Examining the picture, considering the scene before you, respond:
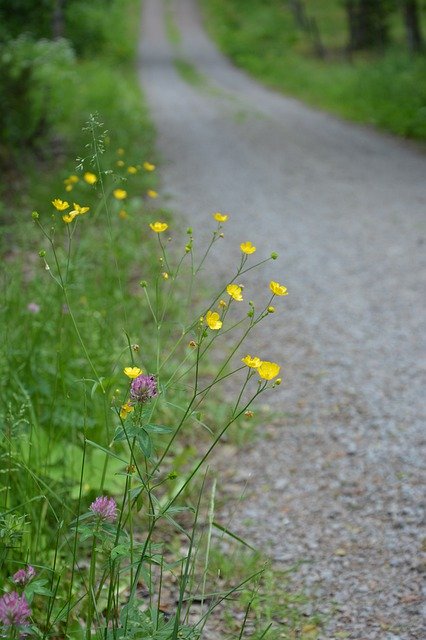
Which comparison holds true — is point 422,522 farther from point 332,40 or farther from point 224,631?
point 332,40

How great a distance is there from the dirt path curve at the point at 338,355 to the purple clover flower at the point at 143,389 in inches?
38.9

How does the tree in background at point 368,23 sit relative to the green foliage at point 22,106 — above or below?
above

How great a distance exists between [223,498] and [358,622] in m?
0.79

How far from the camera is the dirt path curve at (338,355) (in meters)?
2.22

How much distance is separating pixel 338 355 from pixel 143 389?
2549mm

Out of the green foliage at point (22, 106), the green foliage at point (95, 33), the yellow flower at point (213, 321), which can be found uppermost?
the green foliage at point (95, 33)

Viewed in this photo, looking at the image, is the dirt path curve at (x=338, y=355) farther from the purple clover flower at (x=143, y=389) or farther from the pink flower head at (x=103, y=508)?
the purple clover flower at (x=143, y=389)

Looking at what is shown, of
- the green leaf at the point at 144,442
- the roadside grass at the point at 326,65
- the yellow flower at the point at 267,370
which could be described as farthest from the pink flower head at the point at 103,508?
the roadside grass at the point at 326,65

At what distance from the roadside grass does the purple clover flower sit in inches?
355

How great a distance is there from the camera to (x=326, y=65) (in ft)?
55.9

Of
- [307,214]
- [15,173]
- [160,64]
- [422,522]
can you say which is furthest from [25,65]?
[160,64]

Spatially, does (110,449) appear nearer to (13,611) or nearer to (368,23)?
(13,611)

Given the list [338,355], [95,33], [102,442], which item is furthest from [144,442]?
[95,33]

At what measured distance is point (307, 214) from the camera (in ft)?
21.5
